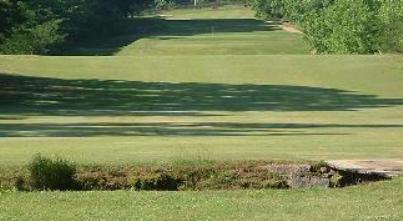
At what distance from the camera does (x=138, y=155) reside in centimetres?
2164

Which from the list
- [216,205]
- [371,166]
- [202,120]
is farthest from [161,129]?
[216,205]

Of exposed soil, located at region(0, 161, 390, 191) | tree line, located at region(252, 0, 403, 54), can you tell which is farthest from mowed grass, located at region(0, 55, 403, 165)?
tree line, located at region(252, 0, 403, 54)

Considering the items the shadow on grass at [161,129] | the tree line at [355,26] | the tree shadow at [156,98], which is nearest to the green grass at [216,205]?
the shadow on grass at [161,129]

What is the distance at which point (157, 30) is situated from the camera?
124 meters

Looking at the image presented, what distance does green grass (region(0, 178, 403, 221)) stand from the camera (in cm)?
1501

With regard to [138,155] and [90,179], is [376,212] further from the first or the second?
[138,155]

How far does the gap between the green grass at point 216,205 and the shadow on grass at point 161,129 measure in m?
12.3

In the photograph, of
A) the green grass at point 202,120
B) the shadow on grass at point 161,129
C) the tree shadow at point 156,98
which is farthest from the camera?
the tree shadow at point 156,98

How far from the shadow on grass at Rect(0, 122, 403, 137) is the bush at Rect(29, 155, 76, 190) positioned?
10786 millimetres

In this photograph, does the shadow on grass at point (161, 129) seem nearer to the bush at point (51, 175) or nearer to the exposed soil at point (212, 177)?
the exposed soil at point (212, 177)

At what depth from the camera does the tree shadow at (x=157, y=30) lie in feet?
326

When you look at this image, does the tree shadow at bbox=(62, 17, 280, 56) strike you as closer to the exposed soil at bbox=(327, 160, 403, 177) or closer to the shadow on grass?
the shadow on grass

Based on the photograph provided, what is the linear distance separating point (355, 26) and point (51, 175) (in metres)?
60.6

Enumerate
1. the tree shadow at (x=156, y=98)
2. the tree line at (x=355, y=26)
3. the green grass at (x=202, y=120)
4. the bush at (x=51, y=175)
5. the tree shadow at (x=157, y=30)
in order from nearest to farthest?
the green grass at (x=202, y=120) < the bush at (x=51, y=175) < the tree shadow at (x=156, y=98) < the tree line at (x=355, y=26) < the tree shadow at (x=157, y=30)
